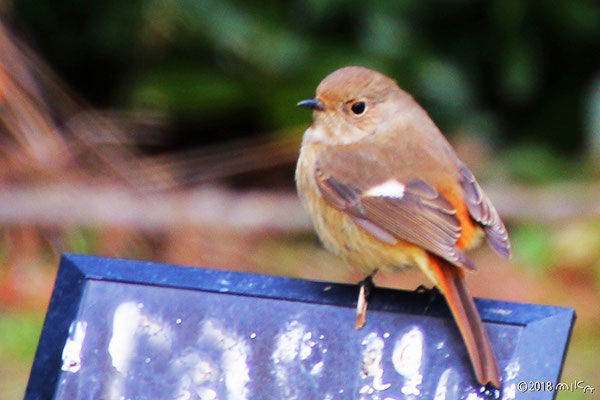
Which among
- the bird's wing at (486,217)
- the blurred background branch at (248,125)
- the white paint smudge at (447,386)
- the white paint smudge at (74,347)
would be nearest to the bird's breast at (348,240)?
the bird's wing at (486,217)

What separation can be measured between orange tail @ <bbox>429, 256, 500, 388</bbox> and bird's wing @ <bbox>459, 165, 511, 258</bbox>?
0.69 feet

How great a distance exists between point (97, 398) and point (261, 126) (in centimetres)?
432

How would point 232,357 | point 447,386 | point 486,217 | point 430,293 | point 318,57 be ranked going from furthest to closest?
point 318,57
point 486,217
point 430,293
point 232,357
point 447,386

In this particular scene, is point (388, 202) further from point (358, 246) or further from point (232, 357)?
point (232, 357)

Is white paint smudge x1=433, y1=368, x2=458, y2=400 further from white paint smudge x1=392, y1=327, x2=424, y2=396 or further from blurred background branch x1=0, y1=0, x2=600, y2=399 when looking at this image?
blurred background branch x1=0, y1=0, x2=600, y2=399

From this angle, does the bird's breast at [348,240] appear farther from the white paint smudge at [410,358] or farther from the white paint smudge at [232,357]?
the white paint smudge at [232,357]

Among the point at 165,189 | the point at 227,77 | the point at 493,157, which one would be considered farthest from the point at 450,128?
the point at 165,189

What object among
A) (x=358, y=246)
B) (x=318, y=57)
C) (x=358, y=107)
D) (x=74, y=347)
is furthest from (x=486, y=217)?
(x=318, y=57)

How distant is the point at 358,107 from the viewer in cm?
384

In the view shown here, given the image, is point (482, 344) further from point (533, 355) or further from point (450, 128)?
point (450, 128)

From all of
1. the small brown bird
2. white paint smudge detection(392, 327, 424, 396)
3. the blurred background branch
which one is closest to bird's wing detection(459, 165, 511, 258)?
the small brown bird

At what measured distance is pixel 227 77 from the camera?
6.44 meters

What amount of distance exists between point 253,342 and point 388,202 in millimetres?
908

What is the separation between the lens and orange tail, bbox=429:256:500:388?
95.0 inches
